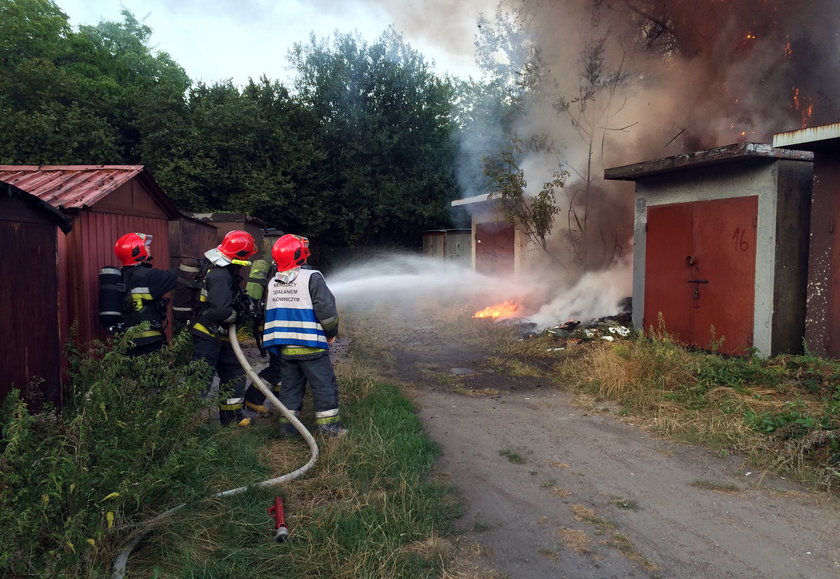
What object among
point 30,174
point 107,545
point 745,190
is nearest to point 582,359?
point 745,190

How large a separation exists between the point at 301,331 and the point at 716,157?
18.9 ft

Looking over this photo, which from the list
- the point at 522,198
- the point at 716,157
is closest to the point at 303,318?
the point at 716,157

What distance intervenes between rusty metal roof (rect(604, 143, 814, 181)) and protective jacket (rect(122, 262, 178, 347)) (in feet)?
21.5

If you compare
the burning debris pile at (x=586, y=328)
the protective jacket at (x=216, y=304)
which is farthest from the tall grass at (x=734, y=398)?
the protective jacket at (x=216, y=304)

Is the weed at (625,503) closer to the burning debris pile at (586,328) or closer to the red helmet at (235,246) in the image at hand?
the red helmet at (235,246)

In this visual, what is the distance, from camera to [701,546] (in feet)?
10.1

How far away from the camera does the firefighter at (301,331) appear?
462cm

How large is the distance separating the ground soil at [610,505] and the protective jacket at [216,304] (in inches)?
82.9

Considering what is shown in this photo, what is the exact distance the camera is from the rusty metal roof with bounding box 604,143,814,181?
669cm

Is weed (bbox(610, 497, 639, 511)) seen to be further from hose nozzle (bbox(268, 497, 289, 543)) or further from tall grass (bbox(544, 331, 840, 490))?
A: hose nozzle (bbox(268, 497, 289, 543))

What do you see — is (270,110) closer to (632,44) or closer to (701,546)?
(632,44)

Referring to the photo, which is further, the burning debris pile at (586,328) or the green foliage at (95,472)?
the burning debris pile at (586,328)

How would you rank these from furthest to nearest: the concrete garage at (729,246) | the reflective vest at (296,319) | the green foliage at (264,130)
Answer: the green foliage at (264,130), the concrete garage at (729,246), the reflective vest at (296,319)

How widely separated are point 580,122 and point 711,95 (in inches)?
103
